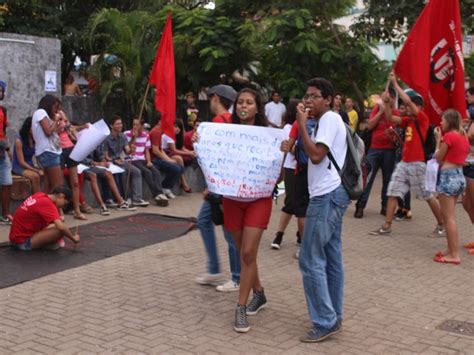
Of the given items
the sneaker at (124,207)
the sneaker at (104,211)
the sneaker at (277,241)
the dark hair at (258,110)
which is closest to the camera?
the dark hair at (258,110)

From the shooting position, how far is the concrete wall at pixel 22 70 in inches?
456

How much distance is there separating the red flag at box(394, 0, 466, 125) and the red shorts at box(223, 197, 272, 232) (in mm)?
3253

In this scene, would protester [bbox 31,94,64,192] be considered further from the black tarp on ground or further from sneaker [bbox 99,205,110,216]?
sneaker [bbox 99,205,110,216]

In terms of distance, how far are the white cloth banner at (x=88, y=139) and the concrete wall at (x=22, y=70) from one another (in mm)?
2160

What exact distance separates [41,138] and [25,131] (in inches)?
23.2

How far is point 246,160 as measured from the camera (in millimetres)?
5332

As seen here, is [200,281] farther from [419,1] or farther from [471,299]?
[419,1]

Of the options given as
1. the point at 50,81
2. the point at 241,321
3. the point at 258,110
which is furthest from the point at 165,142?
the point at 241,321

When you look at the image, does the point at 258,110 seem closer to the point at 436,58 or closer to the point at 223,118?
the point at 223,118

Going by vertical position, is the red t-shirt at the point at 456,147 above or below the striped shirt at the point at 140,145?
above

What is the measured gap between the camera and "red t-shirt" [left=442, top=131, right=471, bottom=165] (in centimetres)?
768

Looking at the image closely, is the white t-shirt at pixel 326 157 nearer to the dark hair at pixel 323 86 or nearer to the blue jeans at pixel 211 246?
the dark hair at pixel 323 86

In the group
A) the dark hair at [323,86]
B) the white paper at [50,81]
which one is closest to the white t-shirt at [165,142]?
the white paper at [50,81]

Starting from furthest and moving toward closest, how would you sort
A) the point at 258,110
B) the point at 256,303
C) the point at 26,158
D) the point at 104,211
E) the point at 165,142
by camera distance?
the point at 165,142
the point at 104,211
the point at 26,158
the point at 256,303
the point at 258,110
